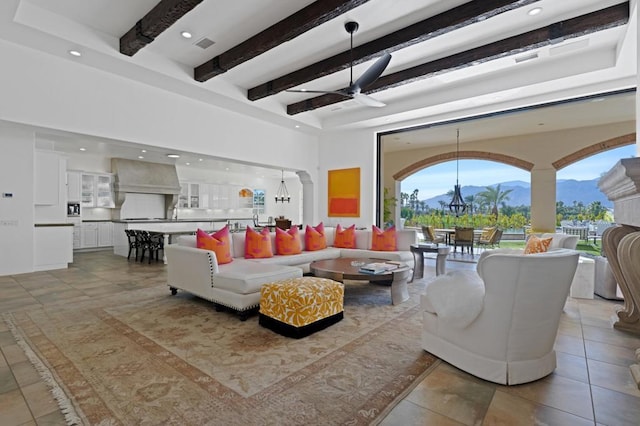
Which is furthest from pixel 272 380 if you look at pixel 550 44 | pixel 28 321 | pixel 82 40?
pixel 550 44

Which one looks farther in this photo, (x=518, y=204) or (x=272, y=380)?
(x=518, y=204)

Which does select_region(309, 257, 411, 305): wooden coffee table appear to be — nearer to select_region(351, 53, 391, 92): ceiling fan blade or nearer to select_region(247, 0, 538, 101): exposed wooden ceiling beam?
select_region(351, 53, 391, 92): ceiling fan blade

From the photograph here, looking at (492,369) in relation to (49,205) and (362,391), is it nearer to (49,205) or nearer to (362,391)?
(362,391)

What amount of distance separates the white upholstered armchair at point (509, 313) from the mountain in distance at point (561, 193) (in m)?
3.66

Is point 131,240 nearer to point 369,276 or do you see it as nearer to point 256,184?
point 256,184

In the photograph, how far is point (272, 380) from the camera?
2227 mm

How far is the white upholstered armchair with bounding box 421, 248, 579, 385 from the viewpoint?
2.09m

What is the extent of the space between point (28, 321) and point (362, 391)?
3.56 m

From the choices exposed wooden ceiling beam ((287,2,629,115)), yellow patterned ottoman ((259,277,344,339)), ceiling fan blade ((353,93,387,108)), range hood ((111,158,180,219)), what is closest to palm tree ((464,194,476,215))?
exposed wooden ceiling beam ((287,2,629,115))

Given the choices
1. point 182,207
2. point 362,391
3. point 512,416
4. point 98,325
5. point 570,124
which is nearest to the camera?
point 512,416

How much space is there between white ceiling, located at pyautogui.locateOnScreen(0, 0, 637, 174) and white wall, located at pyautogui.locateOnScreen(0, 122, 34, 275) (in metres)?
1.43

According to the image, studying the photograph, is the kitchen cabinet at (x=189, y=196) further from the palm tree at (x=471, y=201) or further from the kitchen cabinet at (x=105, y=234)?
the palm tree at (x=471, y=201)

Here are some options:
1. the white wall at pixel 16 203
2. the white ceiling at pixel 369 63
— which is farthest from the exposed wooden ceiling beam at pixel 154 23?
the white wall at pixel 16 203

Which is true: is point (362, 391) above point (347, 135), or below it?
below
